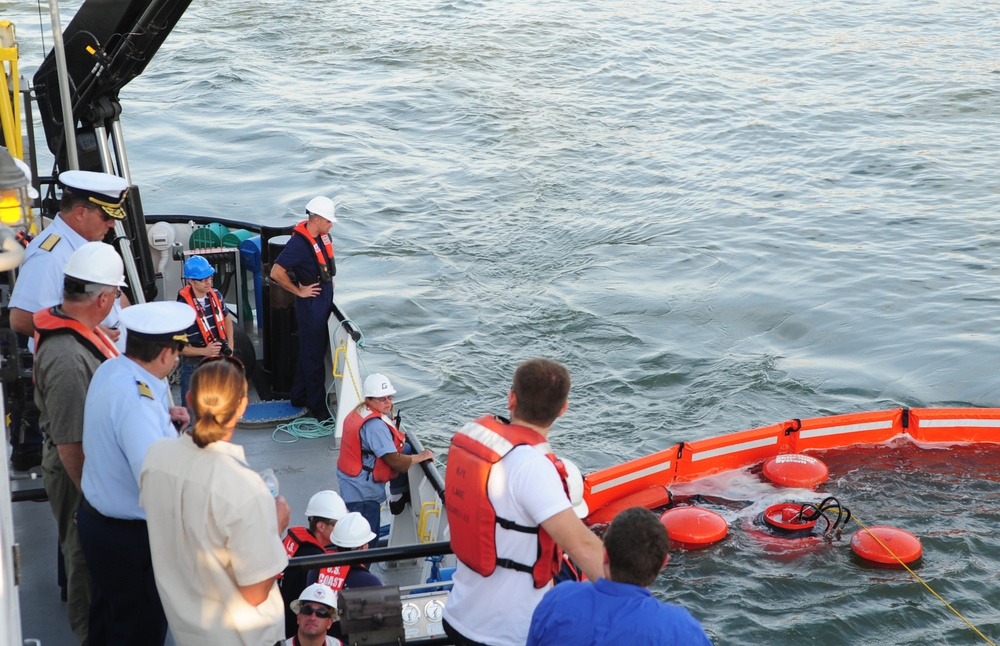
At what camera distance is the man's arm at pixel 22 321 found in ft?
15.7

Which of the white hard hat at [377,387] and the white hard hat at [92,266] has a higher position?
the white hard hat at [92,266]

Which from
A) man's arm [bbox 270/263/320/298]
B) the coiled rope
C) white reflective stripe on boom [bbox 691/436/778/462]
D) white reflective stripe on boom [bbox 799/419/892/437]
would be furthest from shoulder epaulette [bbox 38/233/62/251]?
white reflective stripe on boom [bbox 799/419/892/437]

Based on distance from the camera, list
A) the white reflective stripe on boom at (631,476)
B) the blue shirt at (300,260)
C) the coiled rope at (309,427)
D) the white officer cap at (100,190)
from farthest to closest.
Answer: the white reflective stripe on boom at (631,476) < the blue shirt at (300,260) < the coiled rope at (309,427) < the white officer cap at (100,190)

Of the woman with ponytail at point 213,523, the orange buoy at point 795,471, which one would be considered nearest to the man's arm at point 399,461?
the woman with ponytail at point 213,523

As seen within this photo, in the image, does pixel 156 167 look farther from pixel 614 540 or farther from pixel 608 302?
pixel 614 540

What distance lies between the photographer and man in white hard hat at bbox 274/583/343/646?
4473mm

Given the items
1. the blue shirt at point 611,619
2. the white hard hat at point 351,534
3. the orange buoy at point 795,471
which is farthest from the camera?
the orange buoy at point 795,471

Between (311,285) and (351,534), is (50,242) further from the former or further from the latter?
(311,285)

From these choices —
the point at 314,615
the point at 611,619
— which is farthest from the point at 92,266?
the point at 611,619

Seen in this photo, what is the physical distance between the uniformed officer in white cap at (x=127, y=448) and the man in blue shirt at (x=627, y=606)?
1615 mm

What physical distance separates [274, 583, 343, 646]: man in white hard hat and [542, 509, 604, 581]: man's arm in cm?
167

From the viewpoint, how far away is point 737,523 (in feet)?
32.3

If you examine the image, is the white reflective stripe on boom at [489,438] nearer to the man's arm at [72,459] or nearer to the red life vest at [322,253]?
the man's arm at [72,459]

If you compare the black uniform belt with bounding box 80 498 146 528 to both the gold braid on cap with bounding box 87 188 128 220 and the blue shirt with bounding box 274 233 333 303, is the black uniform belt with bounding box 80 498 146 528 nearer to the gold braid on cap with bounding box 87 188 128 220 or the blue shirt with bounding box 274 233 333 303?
the gold braid on cap with bounding box 87 188 128 220
